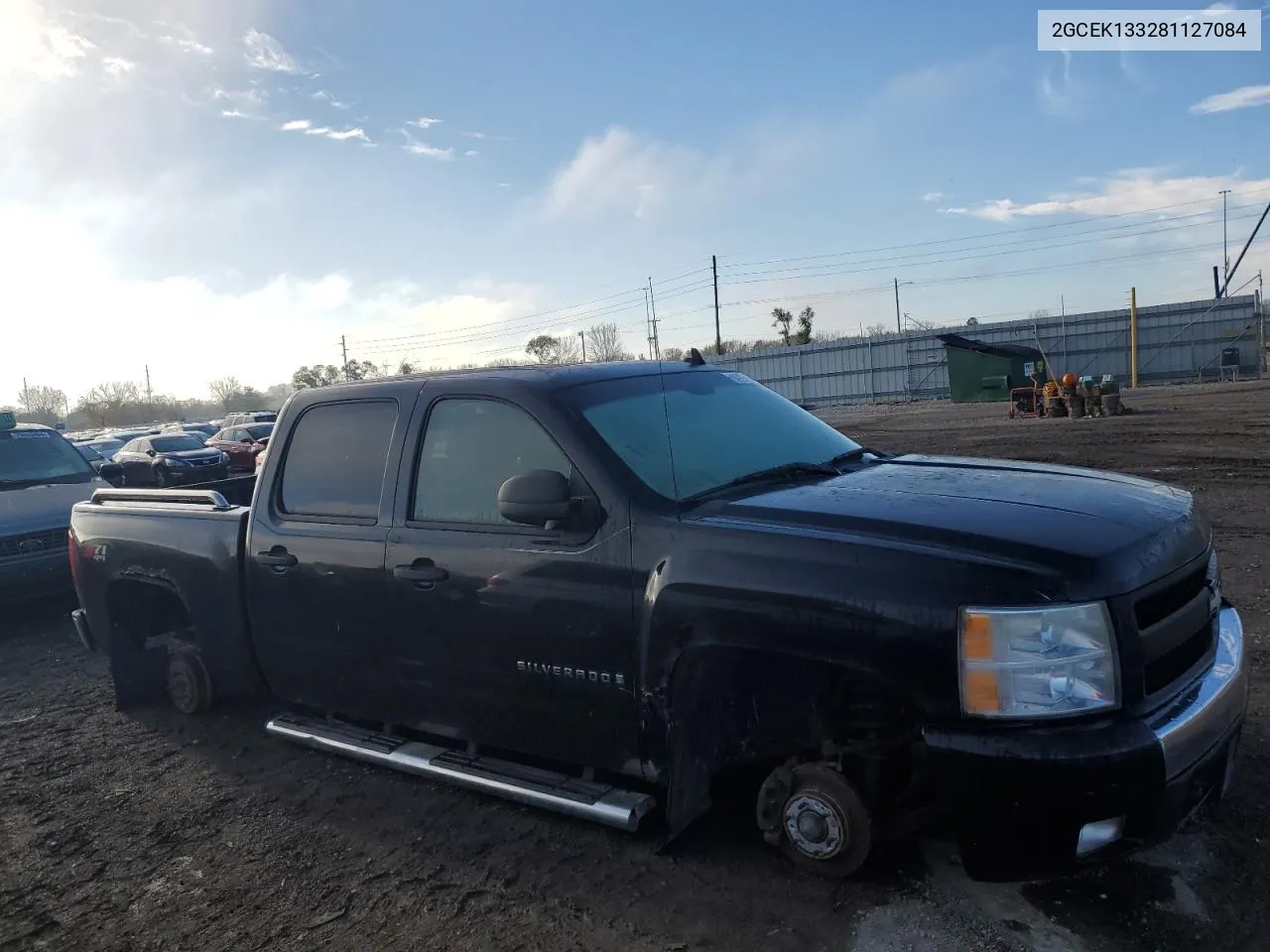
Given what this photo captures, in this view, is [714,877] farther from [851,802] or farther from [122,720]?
[122,720]

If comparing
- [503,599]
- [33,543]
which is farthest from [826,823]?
[33,543]

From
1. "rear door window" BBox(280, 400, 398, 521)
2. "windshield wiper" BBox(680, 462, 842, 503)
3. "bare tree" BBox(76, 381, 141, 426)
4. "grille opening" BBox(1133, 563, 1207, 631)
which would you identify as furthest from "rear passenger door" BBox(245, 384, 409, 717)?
"bare tree" BBox(76, 381, 141, 426)

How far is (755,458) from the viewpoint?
12.3 feet

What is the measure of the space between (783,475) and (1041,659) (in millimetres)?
1320

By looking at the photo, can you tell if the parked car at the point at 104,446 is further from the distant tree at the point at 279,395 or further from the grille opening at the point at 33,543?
the grille opening at the point at 33,543

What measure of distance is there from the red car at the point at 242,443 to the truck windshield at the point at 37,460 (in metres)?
17.5

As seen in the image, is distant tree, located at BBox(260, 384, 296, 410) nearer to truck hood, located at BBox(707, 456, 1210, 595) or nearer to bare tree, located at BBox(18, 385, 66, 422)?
truck hood, located at BBox(707, 456, 1210, 595)

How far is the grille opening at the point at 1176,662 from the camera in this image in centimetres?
267

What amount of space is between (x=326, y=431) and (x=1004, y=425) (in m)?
20.9

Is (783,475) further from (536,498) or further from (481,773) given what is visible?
(481,773)

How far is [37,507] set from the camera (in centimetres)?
809

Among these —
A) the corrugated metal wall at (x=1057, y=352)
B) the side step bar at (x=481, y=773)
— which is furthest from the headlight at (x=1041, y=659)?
the corrugated metal wall at (x=1057, y=352)

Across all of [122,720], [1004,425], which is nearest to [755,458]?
[122,720]

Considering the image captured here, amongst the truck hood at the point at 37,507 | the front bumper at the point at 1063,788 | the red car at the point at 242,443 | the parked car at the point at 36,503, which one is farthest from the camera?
the red car at the point at 242,443
